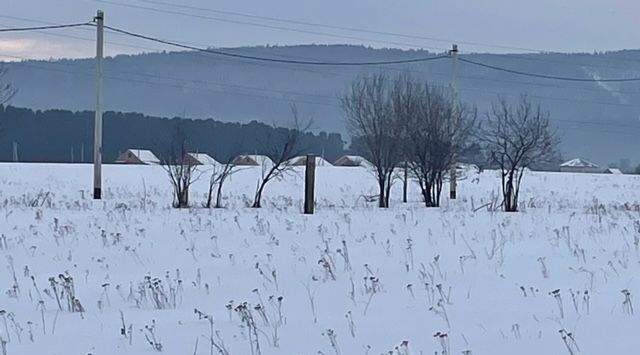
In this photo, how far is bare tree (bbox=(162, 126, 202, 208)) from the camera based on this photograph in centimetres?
2864

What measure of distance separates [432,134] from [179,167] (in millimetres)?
9571

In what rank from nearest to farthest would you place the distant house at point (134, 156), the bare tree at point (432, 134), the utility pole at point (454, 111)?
1. the bare tree at point (432, 134)
2. the utility pole at point (454, 111)
3. the distant house at point (134, 156)

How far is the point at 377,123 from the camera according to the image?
38594mm

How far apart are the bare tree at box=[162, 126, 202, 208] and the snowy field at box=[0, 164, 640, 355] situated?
899 cm

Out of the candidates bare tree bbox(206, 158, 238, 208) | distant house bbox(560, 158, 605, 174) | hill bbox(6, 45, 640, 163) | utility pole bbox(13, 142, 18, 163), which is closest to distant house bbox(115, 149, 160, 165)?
hill bbox(6, 45, 640, 163)

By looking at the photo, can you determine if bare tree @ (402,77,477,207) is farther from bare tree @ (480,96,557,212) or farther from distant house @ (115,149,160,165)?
distant house @ (115,149,160,165)

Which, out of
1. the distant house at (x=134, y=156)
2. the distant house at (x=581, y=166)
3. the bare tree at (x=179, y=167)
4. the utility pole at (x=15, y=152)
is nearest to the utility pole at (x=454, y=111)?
the bare tree at (x=179, y=167)

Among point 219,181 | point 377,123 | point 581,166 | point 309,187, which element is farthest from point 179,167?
point 581,166

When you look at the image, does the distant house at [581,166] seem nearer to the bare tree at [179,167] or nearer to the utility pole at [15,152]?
the utility pole at [15,152]

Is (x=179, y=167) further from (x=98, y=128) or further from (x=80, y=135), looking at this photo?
(x=80, y=135)

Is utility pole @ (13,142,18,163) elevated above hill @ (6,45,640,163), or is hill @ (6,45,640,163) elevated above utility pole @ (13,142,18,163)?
hill @ (6,45,640,163)

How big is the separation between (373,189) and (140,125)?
70.6 metres

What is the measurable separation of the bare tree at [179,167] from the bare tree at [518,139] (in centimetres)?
956

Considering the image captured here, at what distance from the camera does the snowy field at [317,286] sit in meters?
7.83
